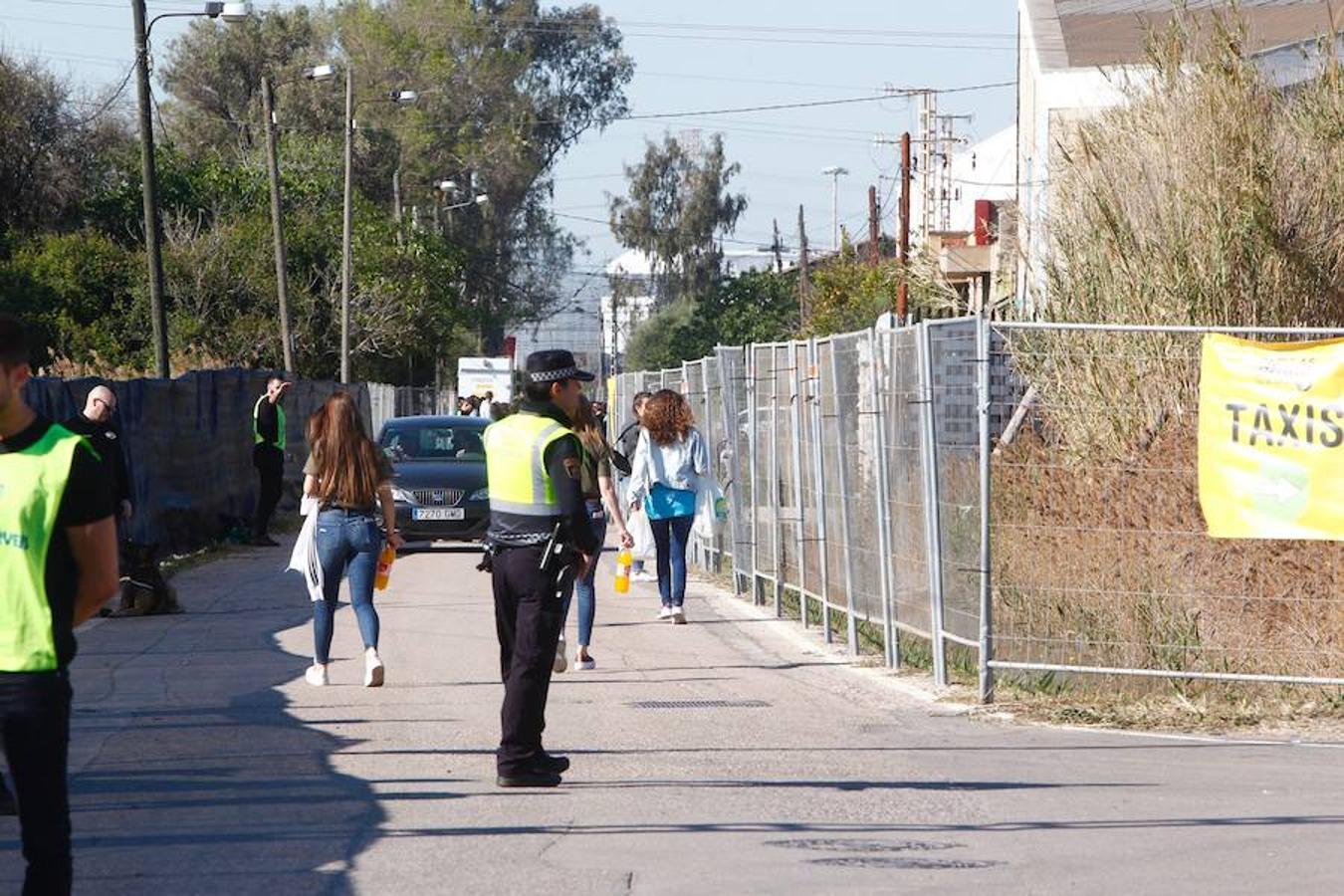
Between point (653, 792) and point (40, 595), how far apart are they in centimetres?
397

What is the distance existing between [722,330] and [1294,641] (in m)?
68.8

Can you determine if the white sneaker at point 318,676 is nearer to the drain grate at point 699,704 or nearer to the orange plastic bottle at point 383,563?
the orange plastic bottle at point 383,563

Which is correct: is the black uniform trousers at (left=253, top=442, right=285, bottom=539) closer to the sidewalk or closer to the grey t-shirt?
the sidewalk

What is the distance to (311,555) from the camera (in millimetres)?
12141

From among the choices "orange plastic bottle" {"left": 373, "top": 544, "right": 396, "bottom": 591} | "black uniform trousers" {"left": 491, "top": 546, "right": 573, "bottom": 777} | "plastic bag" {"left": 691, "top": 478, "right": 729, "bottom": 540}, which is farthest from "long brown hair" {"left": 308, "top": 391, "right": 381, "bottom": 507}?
"plastic bag" {"left": 691, "top": 478, "right": 729, "bottom": 540}

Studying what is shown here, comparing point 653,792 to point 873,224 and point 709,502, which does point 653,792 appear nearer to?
point 709,502

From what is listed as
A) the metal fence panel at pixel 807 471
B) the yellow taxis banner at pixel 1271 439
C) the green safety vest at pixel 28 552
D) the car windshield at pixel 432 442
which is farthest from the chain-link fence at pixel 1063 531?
the car windshield at pixel 432 442

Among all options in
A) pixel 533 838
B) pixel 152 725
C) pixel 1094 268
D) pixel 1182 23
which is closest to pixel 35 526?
pixel 533 838

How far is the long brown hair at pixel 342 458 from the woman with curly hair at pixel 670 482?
4.64 m

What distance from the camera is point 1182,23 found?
16.1 m

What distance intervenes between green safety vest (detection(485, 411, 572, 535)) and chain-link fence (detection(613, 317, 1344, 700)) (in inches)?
116

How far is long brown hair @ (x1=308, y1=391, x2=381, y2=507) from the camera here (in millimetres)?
11906

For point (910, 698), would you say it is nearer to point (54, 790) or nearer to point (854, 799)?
point (854, 799)

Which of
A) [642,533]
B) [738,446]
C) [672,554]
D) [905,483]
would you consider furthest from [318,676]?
[738,446]
